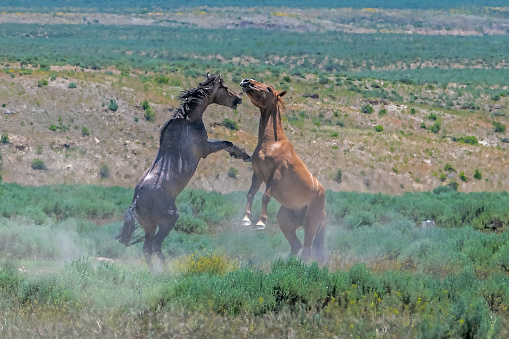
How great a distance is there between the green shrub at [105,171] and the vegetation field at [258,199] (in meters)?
0.06

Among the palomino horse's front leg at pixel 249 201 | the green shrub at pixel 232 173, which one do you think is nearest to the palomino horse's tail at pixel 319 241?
the palomino horse's front leg at pixel 249 201

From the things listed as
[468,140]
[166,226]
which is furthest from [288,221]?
[468,140]

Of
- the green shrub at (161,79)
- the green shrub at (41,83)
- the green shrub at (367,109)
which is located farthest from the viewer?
the green shrub at (367,109)

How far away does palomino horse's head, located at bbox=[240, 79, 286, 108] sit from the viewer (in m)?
11.6

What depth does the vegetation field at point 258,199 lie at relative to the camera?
936 centimetres

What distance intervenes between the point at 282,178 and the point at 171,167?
5.45 feet

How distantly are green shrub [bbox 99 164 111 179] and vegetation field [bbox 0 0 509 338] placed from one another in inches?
2.3

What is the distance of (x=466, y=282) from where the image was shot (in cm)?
1066

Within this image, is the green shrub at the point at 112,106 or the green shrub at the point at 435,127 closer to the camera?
the green shrub at the point at 112,106

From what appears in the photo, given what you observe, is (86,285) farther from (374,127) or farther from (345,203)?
(374,127)

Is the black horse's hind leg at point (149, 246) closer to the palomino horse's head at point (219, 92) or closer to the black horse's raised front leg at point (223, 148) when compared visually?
the black horse's raised front leg at point (223, 148)

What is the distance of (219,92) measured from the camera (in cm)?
1182

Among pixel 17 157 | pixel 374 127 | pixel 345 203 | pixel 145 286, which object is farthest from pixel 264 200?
pixel 374 127

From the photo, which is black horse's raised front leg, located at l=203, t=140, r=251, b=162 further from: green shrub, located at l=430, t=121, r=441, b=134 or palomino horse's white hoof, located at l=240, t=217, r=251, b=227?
green shrub, located at l=430, t=121, r=441, b=134
